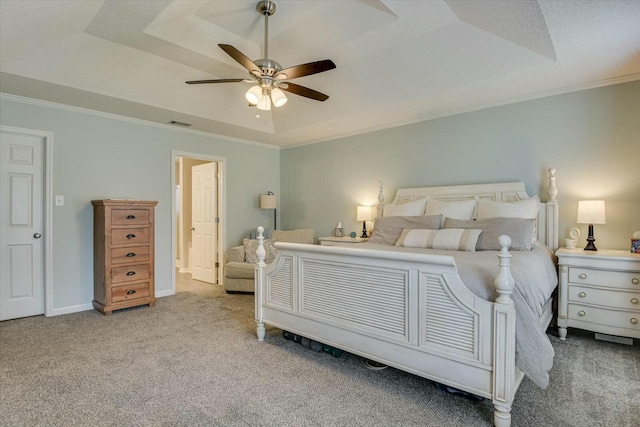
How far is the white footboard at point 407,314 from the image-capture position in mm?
1754

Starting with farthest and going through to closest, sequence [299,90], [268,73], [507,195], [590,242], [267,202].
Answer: [267,202] < [507,195] < [590,242] < [299,90] < [268,73]

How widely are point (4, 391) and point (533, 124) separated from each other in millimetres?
4972

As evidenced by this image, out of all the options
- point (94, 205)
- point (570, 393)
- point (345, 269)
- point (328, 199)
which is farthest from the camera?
point (328, 199)

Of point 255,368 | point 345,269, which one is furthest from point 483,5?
point 255,368

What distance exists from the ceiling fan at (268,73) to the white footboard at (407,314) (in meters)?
1.31

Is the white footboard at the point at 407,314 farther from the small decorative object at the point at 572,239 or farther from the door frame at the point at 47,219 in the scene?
the door frame at the point at 47,219

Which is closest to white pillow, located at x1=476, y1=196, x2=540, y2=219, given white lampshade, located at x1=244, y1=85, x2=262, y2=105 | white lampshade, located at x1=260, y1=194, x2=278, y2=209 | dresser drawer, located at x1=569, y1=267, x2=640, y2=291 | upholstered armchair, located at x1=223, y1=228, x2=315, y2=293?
dresser drawer, located at x1=569, y1=267, x2=640, y2=291

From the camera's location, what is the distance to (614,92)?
10.5 feet

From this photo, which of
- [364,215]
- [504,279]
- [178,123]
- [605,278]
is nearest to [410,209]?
[364,215]

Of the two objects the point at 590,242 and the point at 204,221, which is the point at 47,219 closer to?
the point at 204,221

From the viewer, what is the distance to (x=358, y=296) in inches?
93.2

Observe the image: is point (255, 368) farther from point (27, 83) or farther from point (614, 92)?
point (614, 92)

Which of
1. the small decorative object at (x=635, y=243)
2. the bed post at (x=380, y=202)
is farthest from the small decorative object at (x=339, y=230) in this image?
the small decorative object at (x=635, y=243)

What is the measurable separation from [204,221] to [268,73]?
3.59 metres
